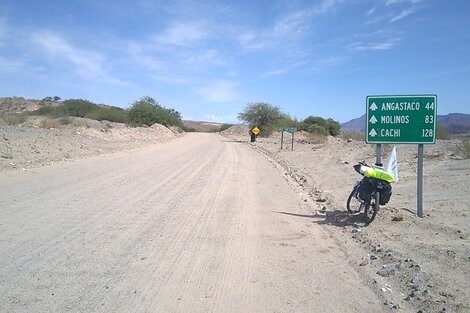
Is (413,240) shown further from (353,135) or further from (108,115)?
(108,115)

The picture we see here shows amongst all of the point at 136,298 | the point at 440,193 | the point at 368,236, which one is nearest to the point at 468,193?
the point at 440,193

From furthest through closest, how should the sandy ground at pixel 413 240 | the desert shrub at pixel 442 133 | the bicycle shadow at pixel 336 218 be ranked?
the desert shrub at pixel 442 133 → the bicycle shadow at pixel 336 218 → the sandy ground at pixel 413 240

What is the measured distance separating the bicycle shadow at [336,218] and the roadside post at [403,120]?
4.48ft

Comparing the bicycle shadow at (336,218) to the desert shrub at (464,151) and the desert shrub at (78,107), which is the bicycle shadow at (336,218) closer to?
the desert shrub at (464,151)

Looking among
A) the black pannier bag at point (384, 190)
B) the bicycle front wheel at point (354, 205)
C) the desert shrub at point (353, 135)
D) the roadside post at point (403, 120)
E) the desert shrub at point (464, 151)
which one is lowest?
the bicycle front wheel at point (354, 205)

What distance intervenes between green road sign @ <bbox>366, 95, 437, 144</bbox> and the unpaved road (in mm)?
2555

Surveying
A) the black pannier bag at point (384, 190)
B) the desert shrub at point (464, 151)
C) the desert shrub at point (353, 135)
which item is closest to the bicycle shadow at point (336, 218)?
the black pannier bag at point (384, 190)

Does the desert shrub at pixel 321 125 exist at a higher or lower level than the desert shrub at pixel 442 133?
higher

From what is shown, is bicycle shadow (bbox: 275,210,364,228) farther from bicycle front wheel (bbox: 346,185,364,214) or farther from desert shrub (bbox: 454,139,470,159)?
desert shrub (bbox: 454,139,470,159)

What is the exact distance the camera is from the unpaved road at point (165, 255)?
5.35m

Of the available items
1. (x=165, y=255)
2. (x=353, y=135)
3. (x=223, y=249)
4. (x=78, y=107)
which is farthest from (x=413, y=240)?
(x=78, y=107)

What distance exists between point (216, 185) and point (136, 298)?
9.97 meters

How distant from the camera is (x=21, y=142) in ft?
73.9

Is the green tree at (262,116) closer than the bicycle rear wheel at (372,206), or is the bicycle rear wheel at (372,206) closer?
the bicycle rear wheel at (372,206)
